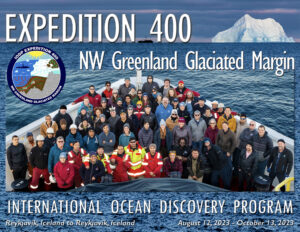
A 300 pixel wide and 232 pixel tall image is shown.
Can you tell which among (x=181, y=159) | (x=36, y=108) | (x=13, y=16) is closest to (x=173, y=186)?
(x=181, y=159)

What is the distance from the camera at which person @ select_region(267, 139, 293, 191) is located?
11586mm

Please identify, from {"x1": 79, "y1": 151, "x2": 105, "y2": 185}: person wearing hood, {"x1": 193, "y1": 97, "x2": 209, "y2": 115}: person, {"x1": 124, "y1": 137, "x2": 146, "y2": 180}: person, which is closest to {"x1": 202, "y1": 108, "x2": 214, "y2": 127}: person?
{"x1": 193, "y1": 97, "x2": 209, "y2": 115}: person

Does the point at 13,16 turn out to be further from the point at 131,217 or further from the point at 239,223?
the point at 239,223

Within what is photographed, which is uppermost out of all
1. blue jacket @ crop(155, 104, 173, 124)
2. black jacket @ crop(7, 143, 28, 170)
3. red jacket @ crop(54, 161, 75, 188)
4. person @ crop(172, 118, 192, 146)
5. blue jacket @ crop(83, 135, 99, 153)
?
blue jacket @ crop(155, 104, 173, 124)

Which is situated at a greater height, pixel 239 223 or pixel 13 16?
pixel 13 16

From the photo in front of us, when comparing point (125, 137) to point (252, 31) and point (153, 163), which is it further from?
point (252, 31)

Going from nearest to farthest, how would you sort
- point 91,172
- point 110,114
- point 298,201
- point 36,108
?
point 91,172 < point 298,201 < point 110,114 < point 36,108

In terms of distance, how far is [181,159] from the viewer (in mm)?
11789

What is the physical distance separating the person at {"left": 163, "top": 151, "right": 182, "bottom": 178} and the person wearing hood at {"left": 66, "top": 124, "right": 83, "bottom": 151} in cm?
258

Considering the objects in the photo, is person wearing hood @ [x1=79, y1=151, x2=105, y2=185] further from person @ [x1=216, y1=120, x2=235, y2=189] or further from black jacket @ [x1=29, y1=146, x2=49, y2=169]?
person @ [x1=216, y1=120, x2=235, y2=189]

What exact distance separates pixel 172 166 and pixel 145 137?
1225mm

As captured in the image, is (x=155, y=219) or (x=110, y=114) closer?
(x=155, y=219)

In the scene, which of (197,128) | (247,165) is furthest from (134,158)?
(247,165)

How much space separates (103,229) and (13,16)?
6547 millimetres
